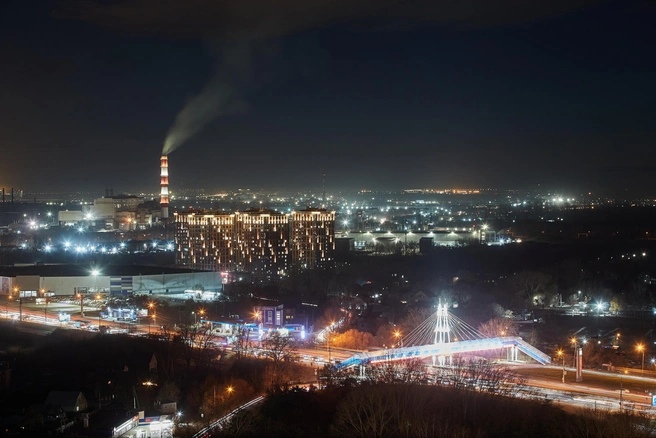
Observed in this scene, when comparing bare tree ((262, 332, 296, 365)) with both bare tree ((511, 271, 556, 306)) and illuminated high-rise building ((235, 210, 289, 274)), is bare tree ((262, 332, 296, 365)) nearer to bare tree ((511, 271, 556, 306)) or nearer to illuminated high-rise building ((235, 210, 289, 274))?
bare tree ((511, 271, 556, 306))

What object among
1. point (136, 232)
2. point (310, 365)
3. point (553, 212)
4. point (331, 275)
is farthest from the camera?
point (553, 212)

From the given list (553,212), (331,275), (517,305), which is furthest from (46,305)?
(553,212)

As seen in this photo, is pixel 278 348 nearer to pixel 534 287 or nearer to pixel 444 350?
pixel 444 350

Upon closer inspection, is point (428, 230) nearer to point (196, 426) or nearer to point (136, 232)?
point (136, 232)

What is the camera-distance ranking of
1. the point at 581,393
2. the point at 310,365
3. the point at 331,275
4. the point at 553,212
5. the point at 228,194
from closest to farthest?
1. the point at 581,393
2. the point at 310,365
3. the point at 331,275
4. the point at 553,212
5. the point at 228,194

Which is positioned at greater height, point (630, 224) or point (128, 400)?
point (630, 224)

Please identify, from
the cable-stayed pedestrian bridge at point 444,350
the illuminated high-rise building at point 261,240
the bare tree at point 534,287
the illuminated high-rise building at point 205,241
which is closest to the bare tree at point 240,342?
the cable-stayed pedestrian bridge at point 444,350
